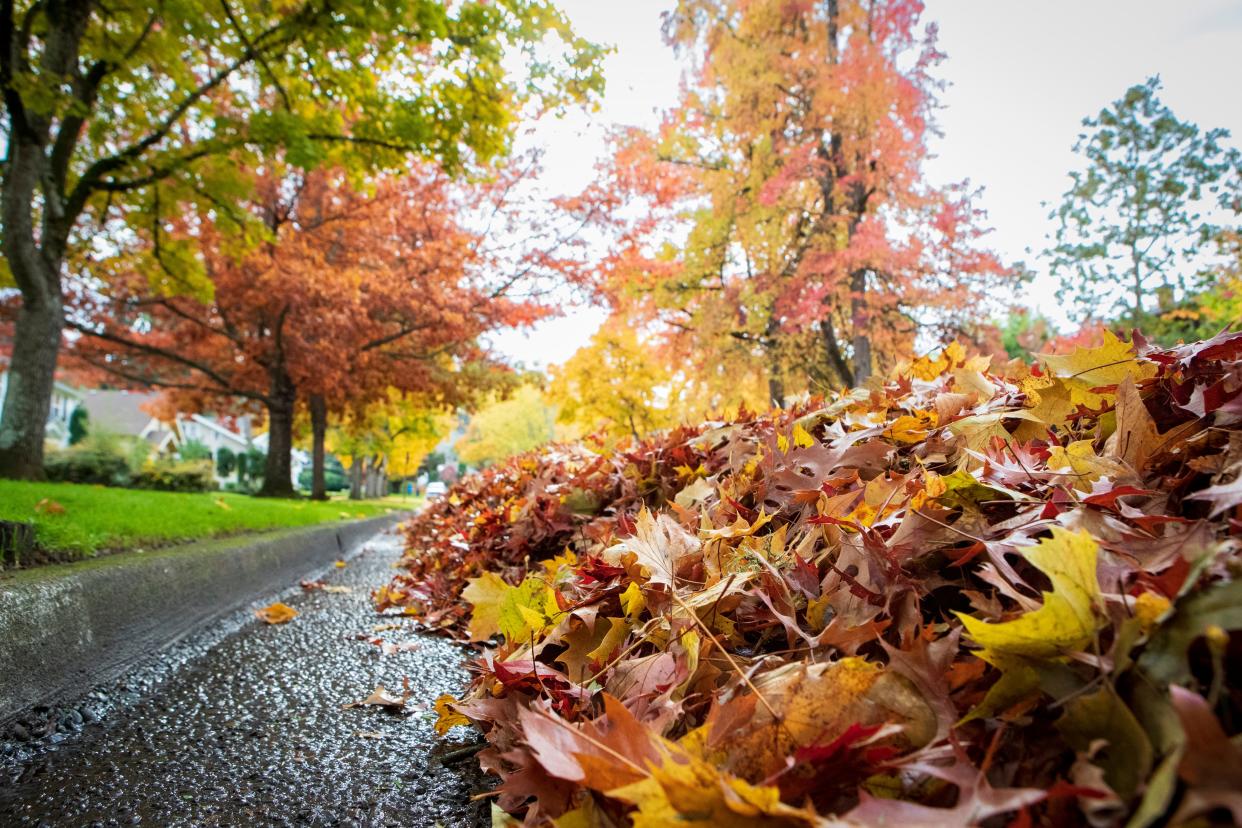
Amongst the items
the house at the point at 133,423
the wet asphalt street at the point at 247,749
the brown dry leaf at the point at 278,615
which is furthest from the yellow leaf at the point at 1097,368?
the house at the point at 133,423

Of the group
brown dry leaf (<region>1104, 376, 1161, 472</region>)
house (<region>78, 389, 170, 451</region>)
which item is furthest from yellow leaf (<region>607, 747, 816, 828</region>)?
house (<region>78, 389, 170, 451</region>)

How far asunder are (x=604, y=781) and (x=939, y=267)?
10725 millimetres

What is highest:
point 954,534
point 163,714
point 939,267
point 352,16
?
point 352,16

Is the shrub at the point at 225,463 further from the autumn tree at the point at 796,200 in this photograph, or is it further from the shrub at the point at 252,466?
the autumn tree at the point at 796,200

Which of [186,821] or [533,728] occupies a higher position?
[533,728]

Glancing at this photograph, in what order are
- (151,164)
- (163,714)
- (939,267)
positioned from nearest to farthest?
(163,714) < (151,164) < (939,267)

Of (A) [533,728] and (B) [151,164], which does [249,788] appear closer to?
(A) [533,728]

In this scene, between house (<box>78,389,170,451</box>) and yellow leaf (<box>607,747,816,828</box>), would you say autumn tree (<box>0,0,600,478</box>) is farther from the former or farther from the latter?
house (<box>78,389,170,451</box>)

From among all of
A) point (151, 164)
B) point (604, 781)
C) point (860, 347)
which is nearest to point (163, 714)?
point (604, 781)

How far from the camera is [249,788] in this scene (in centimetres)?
124

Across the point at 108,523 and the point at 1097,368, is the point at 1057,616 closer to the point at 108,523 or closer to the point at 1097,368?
the point at 1097,368

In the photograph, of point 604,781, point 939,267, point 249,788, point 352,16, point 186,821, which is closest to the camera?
point 604,781

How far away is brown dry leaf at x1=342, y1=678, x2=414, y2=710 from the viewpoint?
1.68 meters

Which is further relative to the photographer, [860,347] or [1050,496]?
[860,347]
